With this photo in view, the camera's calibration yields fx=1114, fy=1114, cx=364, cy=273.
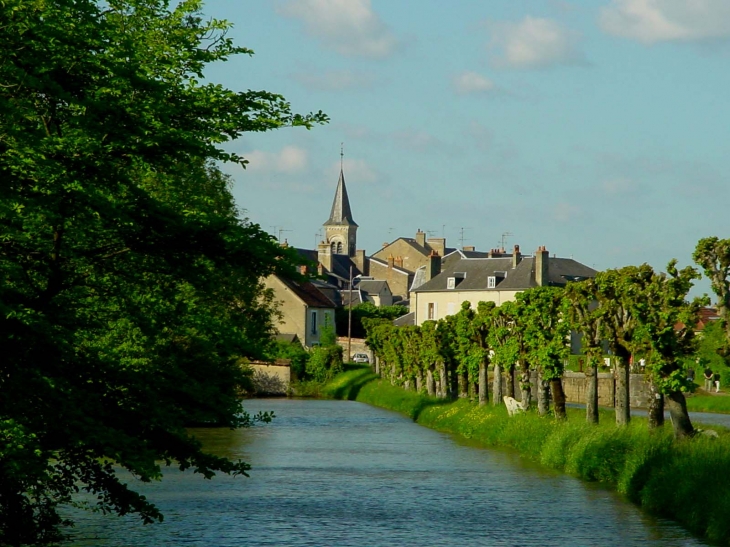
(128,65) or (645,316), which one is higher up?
(128,65)

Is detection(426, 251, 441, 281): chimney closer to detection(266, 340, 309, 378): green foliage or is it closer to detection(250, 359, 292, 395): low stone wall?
detection(266, 340, 309, 378): green foliage

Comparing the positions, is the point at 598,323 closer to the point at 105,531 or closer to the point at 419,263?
the point at 105,531

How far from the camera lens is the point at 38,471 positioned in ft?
44.3

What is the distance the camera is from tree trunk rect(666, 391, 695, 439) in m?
28.2

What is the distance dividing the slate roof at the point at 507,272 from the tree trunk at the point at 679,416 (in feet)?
210

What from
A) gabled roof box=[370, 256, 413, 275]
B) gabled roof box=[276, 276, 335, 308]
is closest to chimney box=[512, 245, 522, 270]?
gabled roof box=[276, 276, 335, 308]

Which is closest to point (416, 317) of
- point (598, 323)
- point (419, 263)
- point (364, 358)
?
point (364, 358)

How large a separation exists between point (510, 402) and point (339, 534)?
22727mm

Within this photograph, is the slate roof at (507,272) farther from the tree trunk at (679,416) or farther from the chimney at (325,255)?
the tree trunk at (679,416)

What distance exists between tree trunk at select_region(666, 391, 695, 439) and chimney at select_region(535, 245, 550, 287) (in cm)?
6511

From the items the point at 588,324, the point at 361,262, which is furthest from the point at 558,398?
the point at 361,262

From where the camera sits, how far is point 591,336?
3338 centimetres

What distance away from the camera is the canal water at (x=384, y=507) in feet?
68.5

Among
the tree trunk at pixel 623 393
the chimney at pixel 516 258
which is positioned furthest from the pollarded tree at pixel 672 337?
the chimney at pixel 516 258
